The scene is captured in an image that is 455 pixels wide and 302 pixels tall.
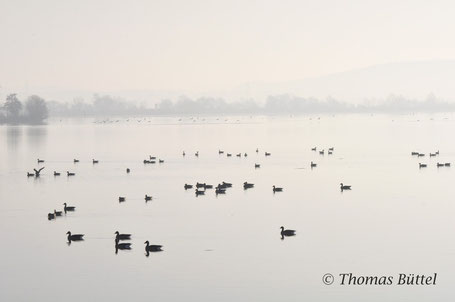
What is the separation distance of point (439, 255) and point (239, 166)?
4169 centimetres

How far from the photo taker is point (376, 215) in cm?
3947

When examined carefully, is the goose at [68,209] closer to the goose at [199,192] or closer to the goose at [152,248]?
the goose at [199,192]

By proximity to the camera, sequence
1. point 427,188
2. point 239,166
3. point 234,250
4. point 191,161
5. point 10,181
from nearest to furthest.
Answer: point 234,250, point 427,188, point 10,181, point 239,166, point 191,161

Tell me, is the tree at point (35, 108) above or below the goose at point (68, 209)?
above

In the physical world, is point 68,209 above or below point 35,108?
below

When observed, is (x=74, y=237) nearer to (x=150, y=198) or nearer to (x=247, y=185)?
(x=150, y=198)

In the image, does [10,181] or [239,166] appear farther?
[239,166]

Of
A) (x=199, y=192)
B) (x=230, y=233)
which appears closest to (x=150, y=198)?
(x=199, y=192)

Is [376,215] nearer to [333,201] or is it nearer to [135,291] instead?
[333,201]

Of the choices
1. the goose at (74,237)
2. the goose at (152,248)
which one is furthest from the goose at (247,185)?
the goose at (152,248)

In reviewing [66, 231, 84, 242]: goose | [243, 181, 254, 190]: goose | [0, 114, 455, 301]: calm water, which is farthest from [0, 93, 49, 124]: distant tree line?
[66, 231, 84, 242]: goose

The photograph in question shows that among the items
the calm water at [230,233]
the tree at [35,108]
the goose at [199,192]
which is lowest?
the calm water at [230,233]

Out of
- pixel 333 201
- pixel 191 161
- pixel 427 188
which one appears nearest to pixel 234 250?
pixel 333 201

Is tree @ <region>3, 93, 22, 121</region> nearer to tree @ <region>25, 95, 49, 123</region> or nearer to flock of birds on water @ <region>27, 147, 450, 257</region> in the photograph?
tree @ <region>25, 95, 49, 123</region>
